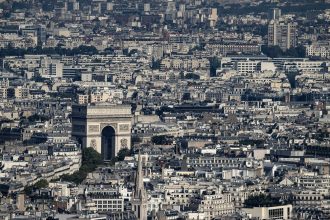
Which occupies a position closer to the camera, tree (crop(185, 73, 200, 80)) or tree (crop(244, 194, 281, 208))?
tree (crop(244, 194, 281, 208))

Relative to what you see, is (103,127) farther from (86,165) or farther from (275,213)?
(275,213)

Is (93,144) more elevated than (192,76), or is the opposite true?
(93,144)

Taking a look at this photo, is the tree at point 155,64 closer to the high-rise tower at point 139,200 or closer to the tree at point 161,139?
the tree at point 161,139

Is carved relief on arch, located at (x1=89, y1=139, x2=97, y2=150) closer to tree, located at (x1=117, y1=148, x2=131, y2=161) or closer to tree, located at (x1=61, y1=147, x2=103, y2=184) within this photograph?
tree, located at (x1=61, y1=147, x2=103, y2=184)

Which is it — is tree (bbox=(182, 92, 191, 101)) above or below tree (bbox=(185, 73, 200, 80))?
above

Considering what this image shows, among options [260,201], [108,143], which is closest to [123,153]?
[108,143]

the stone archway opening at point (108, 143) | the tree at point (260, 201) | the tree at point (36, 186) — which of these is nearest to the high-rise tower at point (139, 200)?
the tree at point (260, 201)

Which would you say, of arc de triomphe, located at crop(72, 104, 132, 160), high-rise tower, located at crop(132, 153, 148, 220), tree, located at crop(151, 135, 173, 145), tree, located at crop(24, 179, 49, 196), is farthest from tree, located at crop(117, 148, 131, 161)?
high-rise tower, located at crop(132, 153, 148, 220)
